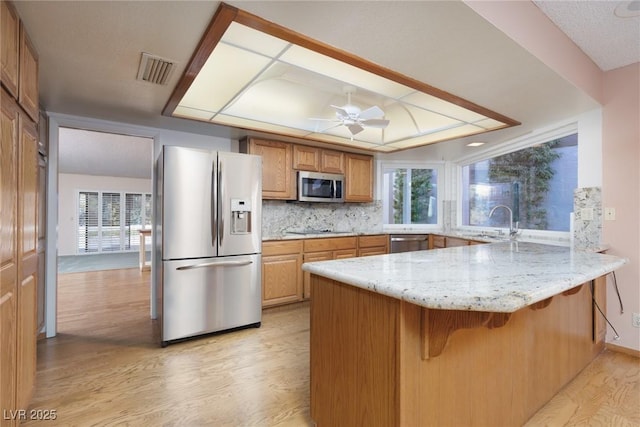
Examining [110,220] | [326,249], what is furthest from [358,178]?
[110,220]

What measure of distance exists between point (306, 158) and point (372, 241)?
4.95 ft

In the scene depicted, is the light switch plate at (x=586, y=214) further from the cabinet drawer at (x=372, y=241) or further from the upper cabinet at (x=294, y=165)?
the upper cabinet at (x=294, y=165)

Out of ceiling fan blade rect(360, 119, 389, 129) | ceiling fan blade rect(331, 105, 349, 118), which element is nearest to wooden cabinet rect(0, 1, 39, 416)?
ceiling fan blade rect(331, 105, 349, 118)

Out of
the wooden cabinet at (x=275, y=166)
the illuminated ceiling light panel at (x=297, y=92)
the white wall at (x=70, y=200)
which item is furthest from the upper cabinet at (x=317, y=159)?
the white wall at (x=70, y=200)

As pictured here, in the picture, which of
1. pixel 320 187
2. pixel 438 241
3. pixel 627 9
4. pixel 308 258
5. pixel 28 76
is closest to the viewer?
pixel 28 76

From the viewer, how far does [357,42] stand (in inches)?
66.1

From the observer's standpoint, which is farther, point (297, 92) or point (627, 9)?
point (297, 92)

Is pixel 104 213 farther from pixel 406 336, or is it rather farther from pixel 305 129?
pixel 406 336

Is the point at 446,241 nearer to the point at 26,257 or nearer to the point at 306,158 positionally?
the point at 306,158

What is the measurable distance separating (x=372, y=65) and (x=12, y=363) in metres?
2.44

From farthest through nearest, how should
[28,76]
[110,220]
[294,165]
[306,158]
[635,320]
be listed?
1. [110,220]
2. [306,158]
3. [294,165]
4. [635,320]
5. [28,76]

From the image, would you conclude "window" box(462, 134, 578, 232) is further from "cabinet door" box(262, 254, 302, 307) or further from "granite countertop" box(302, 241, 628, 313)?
"cabinet door" box(262, 254, 302, 307)

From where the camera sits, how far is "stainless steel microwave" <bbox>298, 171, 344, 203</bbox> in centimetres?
408

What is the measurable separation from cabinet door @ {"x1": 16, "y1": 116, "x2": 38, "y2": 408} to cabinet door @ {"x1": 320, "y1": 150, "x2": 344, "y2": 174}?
2996 mm
